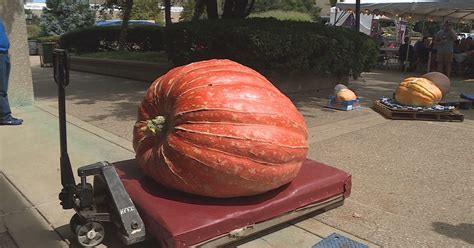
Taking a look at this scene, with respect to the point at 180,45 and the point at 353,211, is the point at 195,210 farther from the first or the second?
the point at 180,45

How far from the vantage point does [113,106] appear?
8.85m

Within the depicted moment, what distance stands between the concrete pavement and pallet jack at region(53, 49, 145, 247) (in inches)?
9.3

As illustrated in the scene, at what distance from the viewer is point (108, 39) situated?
67.5ft

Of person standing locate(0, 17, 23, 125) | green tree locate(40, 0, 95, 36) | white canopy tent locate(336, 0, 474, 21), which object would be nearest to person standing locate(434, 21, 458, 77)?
white canopy tent locate(336, 0, 474, 21)

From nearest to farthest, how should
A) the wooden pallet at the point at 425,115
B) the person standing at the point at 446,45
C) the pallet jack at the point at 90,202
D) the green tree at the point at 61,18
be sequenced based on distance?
the pallet jack at the point at 90,202 < the wooden pallet at the point at 425,115 < the person standing at the point at 446,45 < the green tree at the point at 61,18

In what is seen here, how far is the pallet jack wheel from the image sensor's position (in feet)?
10.6

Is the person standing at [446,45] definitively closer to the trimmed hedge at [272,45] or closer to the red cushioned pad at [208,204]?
the trimmed hedge at [272,45]

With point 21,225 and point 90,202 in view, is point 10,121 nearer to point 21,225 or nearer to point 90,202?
point 21,225

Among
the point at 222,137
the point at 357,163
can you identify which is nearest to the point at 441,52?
the point at 357,163

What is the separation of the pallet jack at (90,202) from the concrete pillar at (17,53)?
237 inches

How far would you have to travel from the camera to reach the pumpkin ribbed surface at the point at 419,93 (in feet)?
26.5

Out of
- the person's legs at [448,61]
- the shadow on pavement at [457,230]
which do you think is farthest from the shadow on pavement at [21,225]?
the person's legs at [448,61]

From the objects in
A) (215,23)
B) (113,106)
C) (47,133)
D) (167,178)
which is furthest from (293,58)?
(167,178)

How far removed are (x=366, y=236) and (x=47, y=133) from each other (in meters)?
4.93
